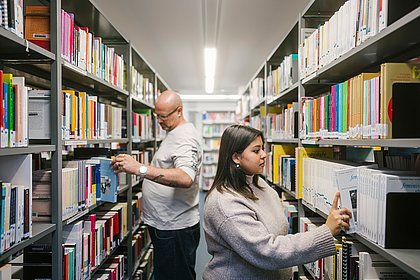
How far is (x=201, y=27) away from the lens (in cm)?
548

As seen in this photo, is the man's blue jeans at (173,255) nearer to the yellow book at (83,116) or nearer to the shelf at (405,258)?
the yellow book at (83,116)

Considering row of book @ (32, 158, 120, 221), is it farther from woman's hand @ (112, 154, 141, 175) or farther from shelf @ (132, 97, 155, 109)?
shelf @ (132, 97, 155, 109)

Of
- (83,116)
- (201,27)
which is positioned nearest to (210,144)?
(201,27)

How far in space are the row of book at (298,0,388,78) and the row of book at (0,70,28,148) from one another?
4.43 feet

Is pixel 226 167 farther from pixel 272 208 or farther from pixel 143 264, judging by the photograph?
pixel 143 264

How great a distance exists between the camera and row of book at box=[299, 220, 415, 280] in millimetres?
1557

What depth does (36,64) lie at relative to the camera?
1883mm

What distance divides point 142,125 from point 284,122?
162 centimetres

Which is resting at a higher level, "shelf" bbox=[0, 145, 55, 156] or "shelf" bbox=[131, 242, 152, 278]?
"shelf" bbox=[0, 145, 55, 156]

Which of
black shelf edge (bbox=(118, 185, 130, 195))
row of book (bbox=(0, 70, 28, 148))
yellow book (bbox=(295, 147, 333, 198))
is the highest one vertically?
row of book (bbox=(0, 70, 28, 148))

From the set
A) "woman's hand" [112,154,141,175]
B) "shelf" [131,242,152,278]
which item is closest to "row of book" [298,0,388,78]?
"woman's hand" [112,154,141,175]

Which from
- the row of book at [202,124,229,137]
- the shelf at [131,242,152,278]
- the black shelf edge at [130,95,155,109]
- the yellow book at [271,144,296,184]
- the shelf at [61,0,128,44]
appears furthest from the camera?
the row of book at [202,124,229,137]

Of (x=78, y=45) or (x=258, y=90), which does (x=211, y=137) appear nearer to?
(x=258, y=90)

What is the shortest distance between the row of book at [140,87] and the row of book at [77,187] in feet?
4.56
